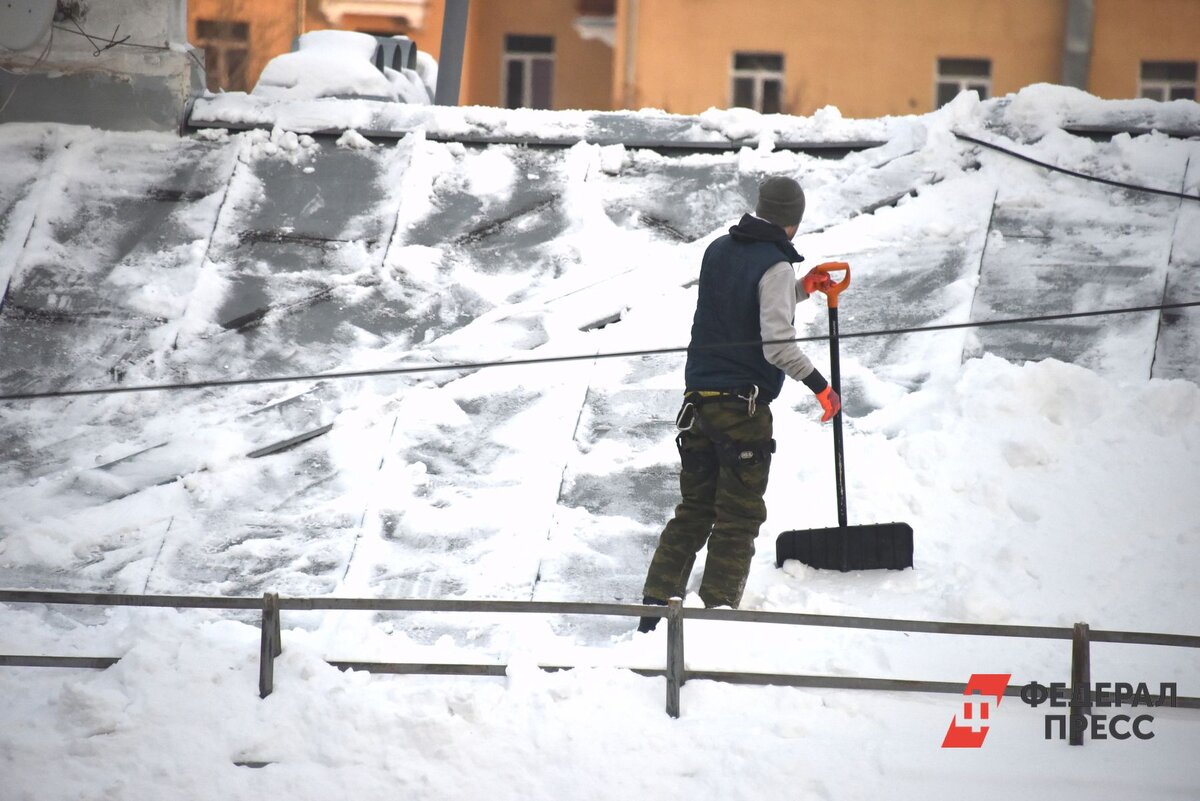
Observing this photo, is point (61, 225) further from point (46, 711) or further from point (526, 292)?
point (46, 711)

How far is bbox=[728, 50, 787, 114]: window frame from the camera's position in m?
21.1

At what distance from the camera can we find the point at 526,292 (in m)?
7.38

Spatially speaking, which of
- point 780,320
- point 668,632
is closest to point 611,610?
point 668,632

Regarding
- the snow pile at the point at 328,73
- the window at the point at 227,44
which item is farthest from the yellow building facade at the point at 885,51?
the snow pile at the point at 328,73

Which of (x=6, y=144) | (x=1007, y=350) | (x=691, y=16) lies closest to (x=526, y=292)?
(x=1007, y=350)

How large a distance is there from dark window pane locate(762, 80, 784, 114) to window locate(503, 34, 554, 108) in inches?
150

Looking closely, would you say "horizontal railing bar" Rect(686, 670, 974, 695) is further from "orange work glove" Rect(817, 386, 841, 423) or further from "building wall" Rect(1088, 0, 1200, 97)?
"building wall" Rect(1088, 0, 1200, 97)

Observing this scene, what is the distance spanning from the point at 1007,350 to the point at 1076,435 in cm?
91

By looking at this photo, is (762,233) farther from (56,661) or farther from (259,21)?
(259,21)

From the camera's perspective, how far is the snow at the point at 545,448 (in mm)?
4098

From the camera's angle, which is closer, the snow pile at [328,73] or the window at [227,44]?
the snow pile at [328,73]

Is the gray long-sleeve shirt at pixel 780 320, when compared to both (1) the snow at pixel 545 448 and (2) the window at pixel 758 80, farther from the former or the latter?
(2) the window at pixel 758 80

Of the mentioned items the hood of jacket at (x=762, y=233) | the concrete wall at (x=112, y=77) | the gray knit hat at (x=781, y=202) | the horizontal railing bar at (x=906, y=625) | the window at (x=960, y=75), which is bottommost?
the horizontal railing bar at (x=906, y=625)

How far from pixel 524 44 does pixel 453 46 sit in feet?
41.0
